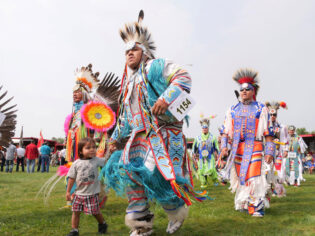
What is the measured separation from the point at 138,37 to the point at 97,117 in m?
1.90

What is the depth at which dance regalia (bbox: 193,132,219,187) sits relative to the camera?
9.27 metres

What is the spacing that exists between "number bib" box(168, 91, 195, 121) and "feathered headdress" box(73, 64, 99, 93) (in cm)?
289

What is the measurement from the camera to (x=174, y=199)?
3002 mm

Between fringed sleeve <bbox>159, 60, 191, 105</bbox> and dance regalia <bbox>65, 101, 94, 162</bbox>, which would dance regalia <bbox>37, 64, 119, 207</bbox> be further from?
fringed sleeve <bbox>159, 60, 191, 105</bbox>

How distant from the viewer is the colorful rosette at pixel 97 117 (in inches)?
187

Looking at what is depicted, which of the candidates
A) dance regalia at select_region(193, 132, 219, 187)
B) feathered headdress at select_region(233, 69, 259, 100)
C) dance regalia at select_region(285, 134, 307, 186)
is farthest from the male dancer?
dance regalia at select_region(285, 134, 307, 186)

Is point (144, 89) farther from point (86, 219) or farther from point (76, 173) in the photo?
point (86, 219)

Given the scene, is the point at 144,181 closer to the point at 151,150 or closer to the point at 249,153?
the point at 151,150

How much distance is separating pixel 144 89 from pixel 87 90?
8.63 feet

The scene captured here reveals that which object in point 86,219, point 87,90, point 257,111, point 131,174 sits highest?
point 87,90

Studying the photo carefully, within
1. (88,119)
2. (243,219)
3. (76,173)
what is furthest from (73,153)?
(243,219)

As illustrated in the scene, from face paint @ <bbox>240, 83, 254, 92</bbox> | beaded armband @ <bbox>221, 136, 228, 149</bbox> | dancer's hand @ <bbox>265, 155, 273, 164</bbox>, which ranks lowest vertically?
dancer's hand @ <bbox>265, 155, 273, 164</bbox>

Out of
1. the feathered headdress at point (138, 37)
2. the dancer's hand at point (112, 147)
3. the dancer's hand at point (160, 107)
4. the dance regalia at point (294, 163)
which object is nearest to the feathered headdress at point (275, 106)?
the dance regalia at point (294, 163)

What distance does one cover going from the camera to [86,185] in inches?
135
